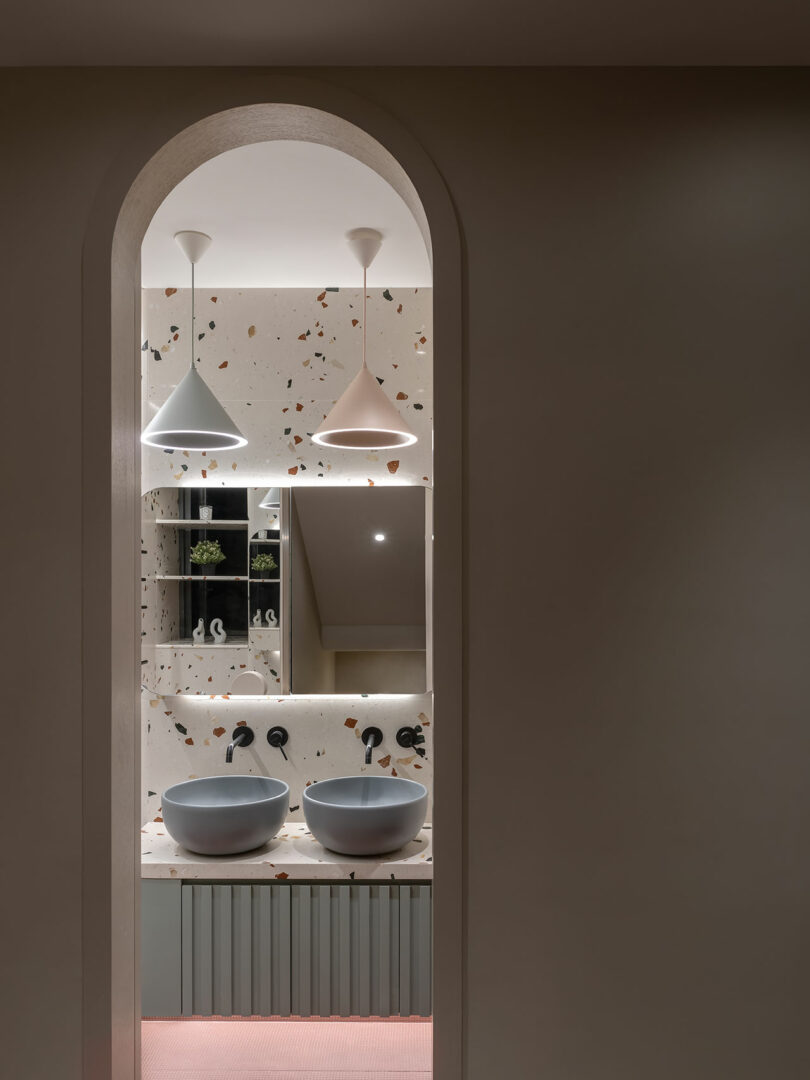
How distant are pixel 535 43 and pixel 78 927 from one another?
189 cm

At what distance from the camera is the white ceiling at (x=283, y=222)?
6.85 feet

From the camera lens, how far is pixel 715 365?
60.0 inches

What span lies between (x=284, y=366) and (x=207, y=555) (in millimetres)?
830

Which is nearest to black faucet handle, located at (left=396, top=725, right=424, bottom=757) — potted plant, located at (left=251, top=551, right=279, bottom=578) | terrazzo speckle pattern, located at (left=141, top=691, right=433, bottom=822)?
terrazzo speckle pattern, located at (left=141, top=691, right=433, bottom=822)

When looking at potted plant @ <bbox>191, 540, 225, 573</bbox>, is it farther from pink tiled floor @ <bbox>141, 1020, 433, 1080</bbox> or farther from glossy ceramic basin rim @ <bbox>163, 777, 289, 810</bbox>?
pink tiled floor @ <bbox>141, 1020, 433, 1080</bbox>

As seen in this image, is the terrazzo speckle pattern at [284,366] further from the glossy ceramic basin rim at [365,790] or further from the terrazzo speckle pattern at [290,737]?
the glossy ceramic basin rim at [365,790]

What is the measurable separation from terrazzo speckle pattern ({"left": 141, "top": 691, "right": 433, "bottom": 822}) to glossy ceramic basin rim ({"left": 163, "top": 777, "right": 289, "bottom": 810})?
13 cm

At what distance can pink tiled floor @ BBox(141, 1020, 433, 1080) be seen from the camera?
5.61 feet

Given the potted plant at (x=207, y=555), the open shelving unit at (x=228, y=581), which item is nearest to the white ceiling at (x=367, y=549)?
the open shelving unit at (x=228, y=581)

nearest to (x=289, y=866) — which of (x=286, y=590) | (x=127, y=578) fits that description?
(x=286, y=590)

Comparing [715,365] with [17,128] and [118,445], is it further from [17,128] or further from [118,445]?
[17,128]

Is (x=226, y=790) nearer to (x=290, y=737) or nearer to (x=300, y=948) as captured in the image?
(x=290, y=737)

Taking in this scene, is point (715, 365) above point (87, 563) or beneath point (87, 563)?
above

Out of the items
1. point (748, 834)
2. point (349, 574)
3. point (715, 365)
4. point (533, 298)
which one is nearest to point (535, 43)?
point (533, 298)
